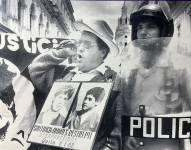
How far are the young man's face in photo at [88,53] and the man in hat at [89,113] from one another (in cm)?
12

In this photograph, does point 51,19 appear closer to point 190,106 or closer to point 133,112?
point 133,112

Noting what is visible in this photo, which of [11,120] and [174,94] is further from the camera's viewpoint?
[11,120]

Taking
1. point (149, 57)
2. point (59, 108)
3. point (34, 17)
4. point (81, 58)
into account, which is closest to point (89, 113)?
point (59, 108)

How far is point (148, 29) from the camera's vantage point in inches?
76.6

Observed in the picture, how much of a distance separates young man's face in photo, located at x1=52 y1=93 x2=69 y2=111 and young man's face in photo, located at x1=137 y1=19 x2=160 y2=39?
0.46m

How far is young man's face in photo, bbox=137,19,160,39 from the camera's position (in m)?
1.94

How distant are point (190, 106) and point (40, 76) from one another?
73cm

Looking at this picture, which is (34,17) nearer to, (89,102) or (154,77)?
(89,102)

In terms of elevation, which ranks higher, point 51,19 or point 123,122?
point 51,19

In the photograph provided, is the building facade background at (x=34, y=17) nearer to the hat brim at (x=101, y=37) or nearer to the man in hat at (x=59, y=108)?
the hat brim at (x=101, y=37)

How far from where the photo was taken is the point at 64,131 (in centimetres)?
200

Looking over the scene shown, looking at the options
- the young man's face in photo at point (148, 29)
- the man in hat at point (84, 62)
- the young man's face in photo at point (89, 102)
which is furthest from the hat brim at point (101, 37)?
the young man's face in photo at point (89, 102)

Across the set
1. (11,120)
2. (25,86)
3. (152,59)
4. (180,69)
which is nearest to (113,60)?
(152,59)

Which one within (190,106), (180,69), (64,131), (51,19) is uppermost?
(51,19)
